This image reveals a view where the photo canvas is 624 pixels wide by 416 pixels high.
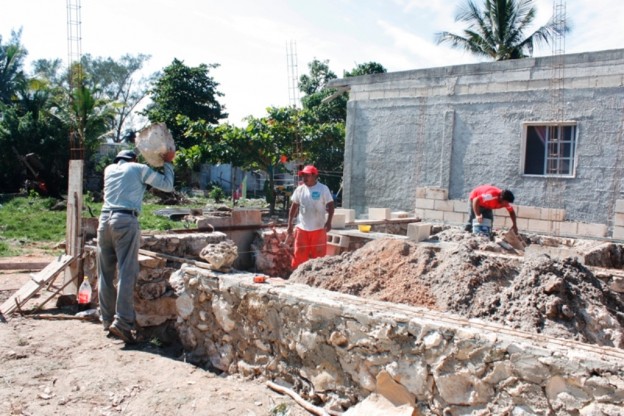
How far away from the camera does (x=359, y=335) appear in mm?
3309

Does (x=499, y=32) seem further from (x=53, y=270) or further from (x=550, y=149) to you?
(x=53, y=270)

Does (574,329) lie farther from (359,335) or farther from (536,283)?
(359,335)

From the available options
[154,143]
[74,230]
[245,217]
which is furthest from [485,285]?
[74,230]

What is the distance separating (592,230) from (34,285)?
799cm

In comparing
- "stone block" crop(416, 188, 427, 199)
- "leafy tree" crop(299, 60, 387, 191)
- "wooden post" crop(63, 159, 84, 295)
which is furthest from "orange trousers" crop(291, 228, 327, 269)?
"leafy tree" crop(299, 60, 387, 191)

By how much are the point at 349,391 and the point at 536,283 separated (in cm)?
166

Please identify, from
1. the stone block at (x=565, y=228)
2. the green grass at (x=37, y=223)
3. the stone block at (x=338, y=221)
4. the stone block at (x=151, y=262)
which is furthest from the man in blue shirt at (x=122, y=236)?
the stone block at (x=565, y=228)

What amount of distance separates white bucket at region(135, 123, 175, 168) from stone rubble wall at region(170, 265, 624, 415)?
1.07 metres

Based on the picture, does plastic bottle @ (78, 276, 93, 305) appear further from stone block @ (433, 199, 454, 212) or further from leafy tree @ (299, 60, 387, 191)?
leafy tree @ (299, 60, 387, 191)

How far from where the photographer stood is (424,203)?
35.2 feet

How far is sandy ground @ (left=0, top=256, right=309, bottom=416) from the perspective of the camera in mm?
3516

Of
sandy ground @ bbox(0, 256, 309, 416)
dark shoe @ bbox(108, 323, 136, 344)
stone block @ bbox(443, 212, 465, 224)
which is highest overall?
stone block @ bbox(443, 212, 465, 224)

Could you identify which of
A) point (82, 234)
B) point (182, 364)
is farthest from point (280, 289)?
point (82, 234)

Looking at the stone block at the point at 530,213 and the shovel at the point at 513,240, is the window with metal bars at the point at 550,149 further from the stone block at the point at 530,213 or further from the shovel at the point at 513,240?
the shovel at the point at 513,240
